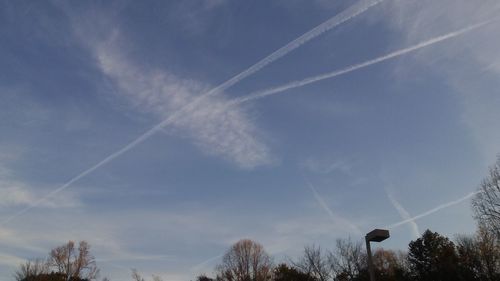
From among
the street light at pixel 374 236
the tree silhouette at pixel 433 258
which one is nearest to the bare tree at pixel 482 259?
the tree silhouette at pixel 433 258

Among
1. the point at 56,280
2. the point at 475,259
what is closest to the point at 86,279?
the point at 56,280

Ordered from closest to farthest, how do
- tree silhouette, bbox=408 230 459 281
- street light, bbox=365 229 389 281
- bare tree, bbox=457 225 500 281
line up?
street light, bbox=365 229 389 281
bare tree, bbox=457 225 500 281
tree silhouette, bbox=408 230 459 281

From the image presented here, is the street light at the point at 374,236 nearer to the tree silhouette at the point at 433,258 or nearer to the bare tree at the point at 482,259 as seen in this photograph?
the bare tree at the point at 482,259

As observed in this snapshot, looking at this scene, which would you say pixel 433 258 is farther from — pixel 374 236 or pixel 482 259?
pixel 374 236

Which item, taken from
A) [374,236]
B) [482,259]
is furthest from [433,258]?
[374,236]

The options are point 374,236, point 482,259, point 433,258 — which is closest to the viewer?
point 374,236

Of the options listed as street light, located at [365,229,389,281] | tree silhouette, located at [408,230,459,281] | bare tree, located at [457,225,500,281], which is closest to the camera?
street light, located at [365,229,389,281]

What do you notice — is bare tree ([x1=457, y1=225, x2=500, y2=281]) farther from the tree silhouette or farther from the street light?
the street light

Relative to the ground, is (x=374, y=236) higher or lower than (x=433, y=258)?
lower

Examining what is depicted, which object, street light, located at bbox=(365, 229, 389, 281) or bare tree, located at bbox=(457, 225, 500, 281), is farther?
bare tree, located at bbox=(457, 225, 500, 281)

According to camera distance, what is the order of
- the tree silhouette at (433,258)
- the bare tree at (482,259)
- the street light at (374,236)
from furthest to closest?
the tree silhouette at (433,258)
the bare tree at (482,259)
the street light at (374,236)

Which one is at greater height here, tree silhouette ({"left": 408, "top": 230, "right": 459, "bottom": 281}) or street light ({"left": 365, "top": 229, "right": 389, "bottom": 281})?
tree silhouette ({"left": 408, "top": 230, "right": 459, "bottom": 281})

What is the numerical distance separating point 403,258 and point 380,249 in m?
4.76

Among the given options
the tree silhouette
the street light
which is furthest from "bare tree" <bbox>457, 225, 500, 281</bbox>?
the street light
